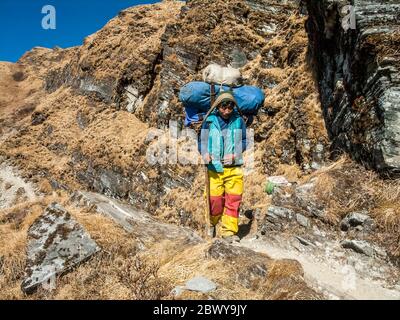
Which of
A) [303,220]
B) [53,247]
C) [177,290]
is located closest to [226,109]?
[303,220]

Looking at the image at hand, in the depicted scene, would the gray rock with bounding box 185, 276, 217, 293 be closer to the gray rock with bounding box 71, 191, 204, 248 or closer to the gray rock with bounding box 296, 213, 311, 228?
the gray rock with bounding box 71, 191, 204, 248

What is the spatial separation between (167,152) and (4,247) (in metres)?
11.2

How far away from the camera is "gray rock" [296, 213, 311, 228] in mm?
6395

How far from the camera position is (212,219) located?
23.5ft

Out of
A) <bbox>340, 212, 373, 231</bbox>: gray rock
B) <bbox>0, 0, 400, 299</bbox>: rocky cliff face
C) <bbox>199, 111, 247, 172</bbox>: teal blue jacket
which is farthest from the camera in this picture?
<bbox>199, 111, 247, 172</bbox>: teal blue jacket

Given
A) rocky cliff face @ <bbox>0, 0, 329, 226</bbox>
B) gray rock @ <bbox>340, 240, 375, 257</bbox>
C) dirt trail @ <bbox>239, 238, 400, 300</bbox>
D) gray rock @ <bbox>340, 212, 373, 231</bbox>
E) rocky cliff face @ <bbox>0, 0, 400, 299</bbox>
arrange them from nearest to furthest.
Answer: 1. dirt trail @ <bbox>239, 238, 400, 300</bbox>
2. rocky cliff face @ <bbox>0, 0, 400, 299</bbox>
3. gray rock @ <bbox>340, 240, 375, 257</bbox>
4. gray rock @ <bbox>340, 212, 373, 231</bbox>
5. rocky cliff face @ <bbox>0, 0, 329, 226</bbox>

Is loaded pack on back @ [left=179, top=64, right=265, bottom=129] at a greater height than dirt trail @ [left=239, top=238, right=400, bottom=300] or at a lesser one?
greater

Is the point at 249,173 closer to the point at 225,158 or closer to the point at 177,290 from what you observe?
the point at 225,158

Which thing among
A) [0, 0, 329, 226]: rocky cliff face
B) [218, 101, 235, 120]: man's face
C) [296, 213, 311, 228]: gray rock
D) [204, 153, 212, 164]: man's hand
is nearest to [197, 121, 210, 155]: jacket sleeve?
[204, 153, 212, 164]: man's hand

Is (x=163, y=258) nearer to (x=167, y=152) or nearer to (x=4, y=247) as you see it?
(x=4, y=247)

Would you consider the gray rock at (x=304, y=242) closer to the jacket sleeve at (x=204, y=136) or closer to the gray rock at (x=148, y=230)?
the gray rock at (x=148, y=230)

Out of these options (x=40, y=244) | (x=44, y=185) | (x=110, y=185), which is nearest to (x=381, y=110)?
(x=40, y=244)

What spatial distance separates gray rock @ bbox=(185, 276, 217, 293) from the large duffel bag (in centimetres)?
319

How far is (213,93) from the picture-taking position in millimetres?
6648
